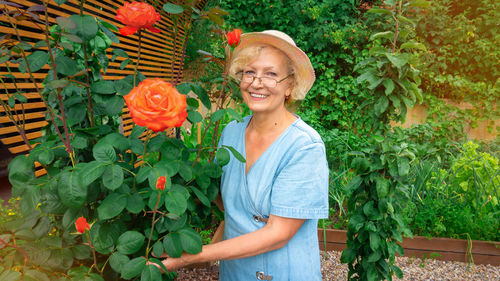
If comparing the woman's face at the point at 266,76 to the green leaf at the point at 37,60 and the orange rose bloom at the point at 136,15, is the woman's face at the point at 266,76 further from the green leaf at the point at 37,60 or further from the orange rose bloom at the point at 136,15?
the green leaf at the point at 37,60

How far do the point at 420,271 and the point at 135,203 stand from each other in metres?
2.74

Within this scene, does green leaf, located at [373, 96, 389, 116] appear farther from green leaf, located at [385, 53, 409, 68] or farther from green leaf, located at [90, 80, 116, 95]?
green leaf, located at [90, 80, 116, 95]

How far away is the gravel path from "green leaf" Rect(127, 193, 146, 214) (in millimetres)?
2007

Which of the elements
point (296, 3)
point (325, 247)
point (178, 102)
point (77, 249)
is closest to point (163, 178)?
point (178, 102)

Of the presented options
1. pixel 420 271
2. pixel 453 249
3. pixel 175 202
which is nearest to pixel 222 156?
pixel 175 202

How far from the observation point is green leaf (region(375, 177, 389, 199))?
5.80 ft

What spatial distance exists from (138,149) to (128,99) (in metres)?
0.19

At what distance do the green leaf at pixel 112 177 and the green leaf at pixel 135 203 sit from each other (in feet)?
0.27

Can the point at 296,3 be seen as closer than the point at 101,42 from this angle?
No

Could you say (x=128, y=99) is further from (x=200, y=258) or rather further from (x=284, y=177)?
(x=284, y=177)

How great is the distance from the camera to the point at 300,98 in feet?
4.95

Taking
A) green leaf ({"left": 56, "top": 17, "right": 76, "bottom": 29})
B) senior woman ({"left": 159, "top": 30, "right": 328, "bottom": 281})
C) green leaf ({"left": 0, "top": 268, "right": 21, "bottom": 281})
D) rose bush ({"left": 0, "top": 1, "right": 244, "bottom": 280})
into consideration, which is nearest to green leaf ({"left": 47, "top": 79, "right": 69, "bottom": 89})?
rose bush ({"left": 0, "top": 1, "right": 244, "bottom": 280})

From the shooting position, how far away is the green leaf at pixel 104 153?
77 centimetres

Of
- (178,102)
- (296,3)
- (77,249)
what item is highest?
(296,3)
